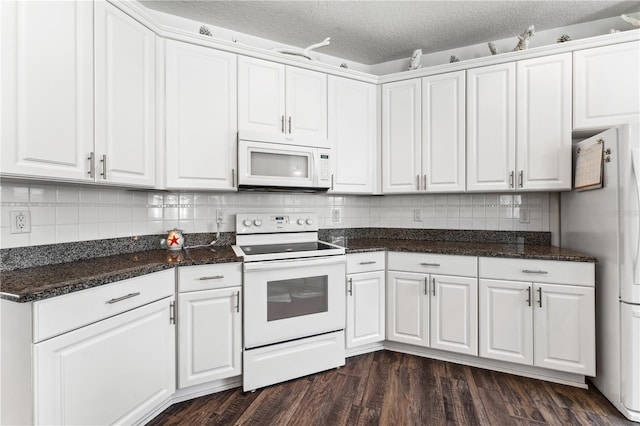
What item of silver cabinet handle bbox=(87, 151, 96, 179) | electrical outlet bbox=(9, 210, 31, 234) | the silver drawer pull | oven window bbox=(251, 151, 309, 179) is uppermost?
oven window bbox=(251, 151, 309, 179)

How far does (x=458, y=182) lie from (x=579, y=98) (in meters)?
0.96

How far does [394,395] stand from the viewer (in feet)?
6.51

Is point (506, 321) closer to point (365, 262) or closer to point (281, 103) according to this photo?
point (365, 262)

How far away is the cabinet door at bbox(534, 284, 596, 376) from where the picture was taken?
1.98 m

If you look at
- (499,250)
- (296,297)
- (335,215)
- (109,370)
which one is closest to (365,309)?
(296,297)

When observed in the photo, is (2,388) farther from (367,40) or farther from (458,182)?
(367,40)

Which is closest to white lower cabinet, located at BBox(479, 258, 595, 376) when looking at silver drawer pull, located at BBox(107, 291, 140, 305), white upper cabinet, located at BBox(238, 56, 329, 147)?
white upper cabinet, located at BBox(238, 56, 329, 147)

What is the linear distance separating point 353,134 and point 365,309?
147 cm

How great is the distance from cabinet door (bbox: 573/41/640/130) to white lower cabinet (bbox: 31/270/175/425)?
2.95 meters

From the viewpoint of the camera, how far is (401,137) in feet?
9.11

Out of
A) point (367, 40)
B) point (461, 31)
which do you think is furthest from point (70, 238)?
point (461, 31)

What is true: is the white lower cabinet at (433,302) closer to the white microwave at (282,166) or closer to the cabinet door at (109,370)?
the white microwave at (282,166)

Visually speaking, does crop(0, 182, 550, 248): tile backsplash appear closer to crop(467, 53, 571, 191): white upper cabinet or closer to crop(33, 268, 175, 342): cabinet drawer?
crop(467, 53, 571, 191): white upper cabinet

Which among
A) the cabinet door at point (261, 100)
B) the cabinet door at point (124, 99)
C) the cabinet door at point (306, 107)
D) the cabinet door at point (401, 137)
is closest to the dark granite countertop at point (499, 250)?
the cabinet door at point (401, 137)
